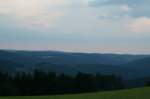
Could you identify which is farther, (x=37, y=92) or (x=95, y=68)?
(x=95, y=68)

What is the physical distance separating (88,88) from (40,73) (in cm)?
840

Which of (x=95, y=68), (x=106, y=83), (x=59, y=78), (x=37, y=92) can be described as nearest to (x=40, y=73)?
(x=59, y=78)

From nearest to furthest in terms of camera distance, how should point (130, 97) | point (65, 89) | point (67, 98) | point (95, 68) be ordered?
point (130, 97)
point (67, 98)
point (65, 89)
point (95, 68)

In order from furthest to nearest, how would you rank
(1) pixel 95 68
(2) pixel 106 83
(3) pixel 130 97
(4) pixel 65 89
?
(1) pixel 95 68
(2) pixel 106 83
(4) pixel 65 89
(3) pixel 130 97

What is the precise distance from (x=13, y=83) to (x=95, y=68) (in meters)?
125

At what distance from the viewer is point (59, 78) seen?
74625 mm

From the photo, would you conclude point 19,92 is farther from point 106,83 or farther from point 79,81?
point 106,83

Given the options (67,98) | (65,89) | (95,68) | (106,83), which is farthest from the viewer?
(95,68)

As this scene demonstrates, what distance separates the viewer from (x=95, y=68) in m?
192

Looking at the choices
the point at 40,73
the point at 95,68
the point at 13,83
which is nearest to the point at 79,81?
the point at 40,73

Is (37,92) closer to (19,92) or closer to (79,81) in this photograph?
(19,92)

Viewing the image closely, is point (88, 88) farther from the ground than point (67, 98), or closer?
closer

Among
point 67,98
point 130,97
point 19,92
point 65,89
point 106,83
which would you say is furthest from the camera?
point 106,83

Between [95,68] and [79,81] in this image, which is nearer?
[79,81]
